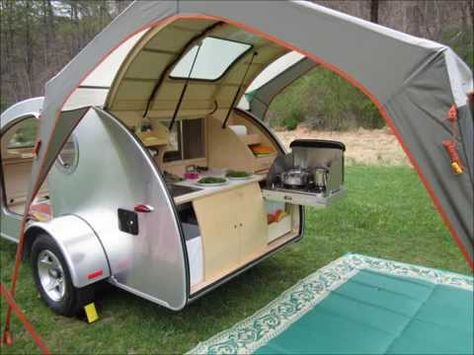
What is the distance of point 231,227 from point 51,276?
153 centimetres

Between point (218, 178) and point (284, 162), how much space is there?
69 cm

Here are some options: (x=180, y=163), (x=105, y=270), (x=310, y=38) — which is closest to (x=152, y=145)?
(x=180, y=163)

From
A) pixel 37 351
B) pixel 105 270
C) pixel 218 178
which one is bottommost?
pixel 37 351

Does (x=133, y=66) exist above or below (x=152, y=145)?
above

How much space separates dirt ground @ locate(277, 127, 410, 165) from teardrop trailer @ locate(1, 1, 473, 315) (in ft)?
13.5

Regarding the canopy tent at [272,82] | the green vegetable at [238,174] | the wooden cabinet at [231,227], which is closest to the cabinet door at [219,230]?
the wooden cabinet at [231,227]

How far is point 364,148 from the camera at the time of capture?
11789mm

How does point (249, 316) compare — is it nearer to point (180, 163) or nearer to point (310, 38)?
point (180, 163)

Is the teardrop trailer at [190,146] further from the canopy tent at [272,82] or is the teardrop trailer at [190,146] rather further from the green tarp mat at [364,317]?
the green tarp mat at [364,317]

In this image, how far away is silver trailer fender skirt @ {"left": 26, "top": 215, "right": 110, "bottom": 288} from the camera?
303 cm

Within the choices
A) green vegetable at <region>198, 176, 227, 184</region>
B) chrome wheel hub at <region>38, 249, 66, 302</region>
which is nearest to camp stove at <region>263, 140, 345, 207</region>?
green vegetable at <region>198, 176, 227, 184</region>

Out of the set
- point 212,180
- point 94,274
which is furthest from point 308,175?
point 94,274

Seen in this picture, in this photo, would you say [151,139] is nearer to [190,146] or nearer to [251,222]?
[190,146]

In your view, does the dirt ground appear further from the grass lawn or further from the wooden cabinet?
the wooden cabinet
